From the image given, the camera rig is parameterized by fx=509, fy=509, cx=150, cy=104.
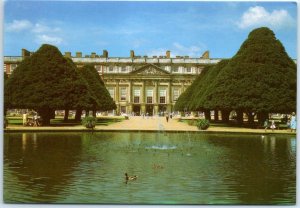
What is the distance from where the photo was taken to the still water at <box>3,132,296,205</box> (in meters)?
9.09

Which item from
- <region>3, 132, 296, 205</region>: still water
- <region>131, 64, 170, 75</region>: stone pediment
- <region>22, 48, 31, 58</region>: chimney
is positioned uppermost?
<region>22, 48, 31, 58</region>: chimney

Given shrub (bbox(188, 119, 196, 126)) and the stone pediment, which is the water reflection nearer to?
the stone pediment

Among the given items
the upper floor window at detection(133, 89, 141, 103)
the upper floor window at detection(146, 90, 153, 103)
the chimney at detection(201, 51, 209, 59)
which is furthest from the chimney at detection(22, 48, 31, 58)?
the chimney at detection(201, 51, 209, 59)

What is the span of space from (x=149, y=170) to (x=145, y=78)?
5.22m

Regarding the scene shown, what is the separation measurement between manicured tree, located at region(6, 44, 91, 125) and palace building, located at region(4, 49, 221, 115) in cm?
109

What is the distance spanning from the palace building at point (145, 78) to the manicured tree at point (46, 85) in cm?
109

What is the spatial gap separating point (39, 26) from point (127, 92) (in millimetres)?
3905

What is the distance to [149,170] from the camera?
33.4 ft

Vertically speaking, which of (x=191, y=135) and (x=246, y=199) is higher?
(x=191, y=135)

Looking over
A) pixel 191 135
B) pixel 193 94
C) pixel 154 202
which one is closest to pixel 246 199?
pixel 154 202

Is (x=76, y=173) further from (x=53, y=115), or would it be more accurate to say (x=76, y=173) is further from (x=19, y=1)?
(x=53, y=115)

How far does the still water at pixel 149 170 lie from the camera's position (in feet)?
29.8

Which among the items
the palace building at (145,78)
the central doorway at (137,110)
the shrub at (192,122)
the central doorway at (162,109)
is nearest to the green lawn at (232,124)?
the shrub at (192,122)

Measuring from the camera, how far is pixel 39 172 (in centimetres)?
1003
